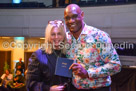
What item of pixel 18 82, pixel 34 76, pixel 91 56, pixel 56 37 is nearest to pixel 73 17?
pixel 56 37

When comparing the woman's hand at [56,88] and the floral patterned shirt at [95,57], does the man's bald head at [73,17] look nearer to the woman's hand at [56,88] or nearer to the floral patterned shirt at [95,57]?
the floral patterned shirt at [95,57]

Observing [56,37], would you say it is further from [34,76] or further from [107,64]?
[107,64]

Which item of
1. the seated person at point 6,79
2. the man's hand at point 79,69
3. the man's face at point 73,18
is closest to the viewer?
the man's hand at point 79,69

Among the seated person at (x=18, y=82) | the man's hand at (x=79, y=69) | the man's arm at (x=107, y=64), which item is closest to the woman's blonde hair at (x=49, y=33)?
the man's hand at (x=79, y=69)

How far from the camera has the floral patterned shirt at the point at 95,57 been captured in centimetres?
165

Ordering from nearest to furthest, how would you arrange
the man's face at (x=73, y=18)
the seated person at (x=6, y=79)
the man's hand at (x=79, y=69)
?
1. the man's hand at (x=79, y=69)
2. the man's face at (x=73, y=18)
3. the seated person at (x=6, y=79)

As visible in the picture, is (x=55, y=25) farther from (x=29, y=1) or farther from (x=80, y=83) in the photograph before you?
(x=29, y=1)

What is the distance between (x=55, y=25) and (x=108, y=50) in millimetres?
486

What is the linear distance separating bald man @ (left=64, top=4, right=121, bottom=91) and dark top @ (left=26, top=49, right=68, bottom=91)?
17 centimetres

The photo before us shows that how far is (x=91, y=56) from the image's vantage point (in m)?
1.69

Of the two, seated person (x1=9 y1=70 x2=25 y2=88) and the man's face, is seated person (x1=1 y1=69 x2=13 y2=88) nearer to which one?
seated person (x1=9 y1=70 x2=25 y2=88)

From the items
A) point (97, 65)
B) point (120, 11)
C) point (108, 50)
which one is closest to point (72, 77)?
point (97, 65)

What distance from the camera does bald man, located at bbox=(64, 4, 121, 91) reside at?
1646 millimetres

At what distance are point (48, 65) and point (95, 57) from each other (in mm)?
395
